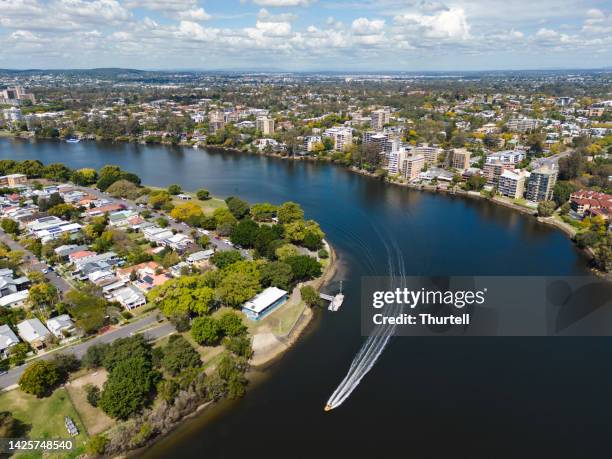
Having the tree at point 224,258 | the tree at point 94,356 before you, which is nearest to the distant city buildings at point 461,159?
the tree at point 224,258

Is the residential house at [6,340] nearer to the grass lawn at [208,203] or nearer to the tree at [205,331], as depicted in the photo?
the tree at [205,331]

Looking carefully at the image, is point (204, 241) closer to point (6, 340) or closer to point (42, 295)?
point (42, 295)

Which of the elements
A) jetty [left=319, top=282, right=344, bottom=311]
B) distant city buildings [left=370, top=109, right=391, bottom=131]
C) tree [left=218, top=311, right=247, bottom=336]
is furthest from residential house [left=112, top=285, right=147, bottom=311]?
distant city buildings [left=370, top=109, right=391, bottom=131]

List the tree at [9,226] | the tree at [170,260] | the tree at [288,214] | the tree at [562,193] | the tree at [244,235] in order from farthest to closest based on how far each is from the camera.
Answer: the tree at [562,193] → the tree at [288,214] → the tree at [9,226] → the tree at [244,235] → the tree at [170,260]

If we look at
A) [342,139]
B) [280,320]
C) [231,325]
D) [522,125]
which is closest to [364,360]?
[280,320]

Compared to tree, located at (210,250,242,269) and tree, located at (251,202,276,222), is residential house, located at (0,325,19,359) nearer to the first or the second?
tree, located at (210,250,242,269)

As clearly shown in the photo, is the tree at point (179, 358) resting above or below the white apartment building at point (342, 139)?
below

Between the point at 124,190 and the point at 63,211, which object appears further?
the point at 124,190
